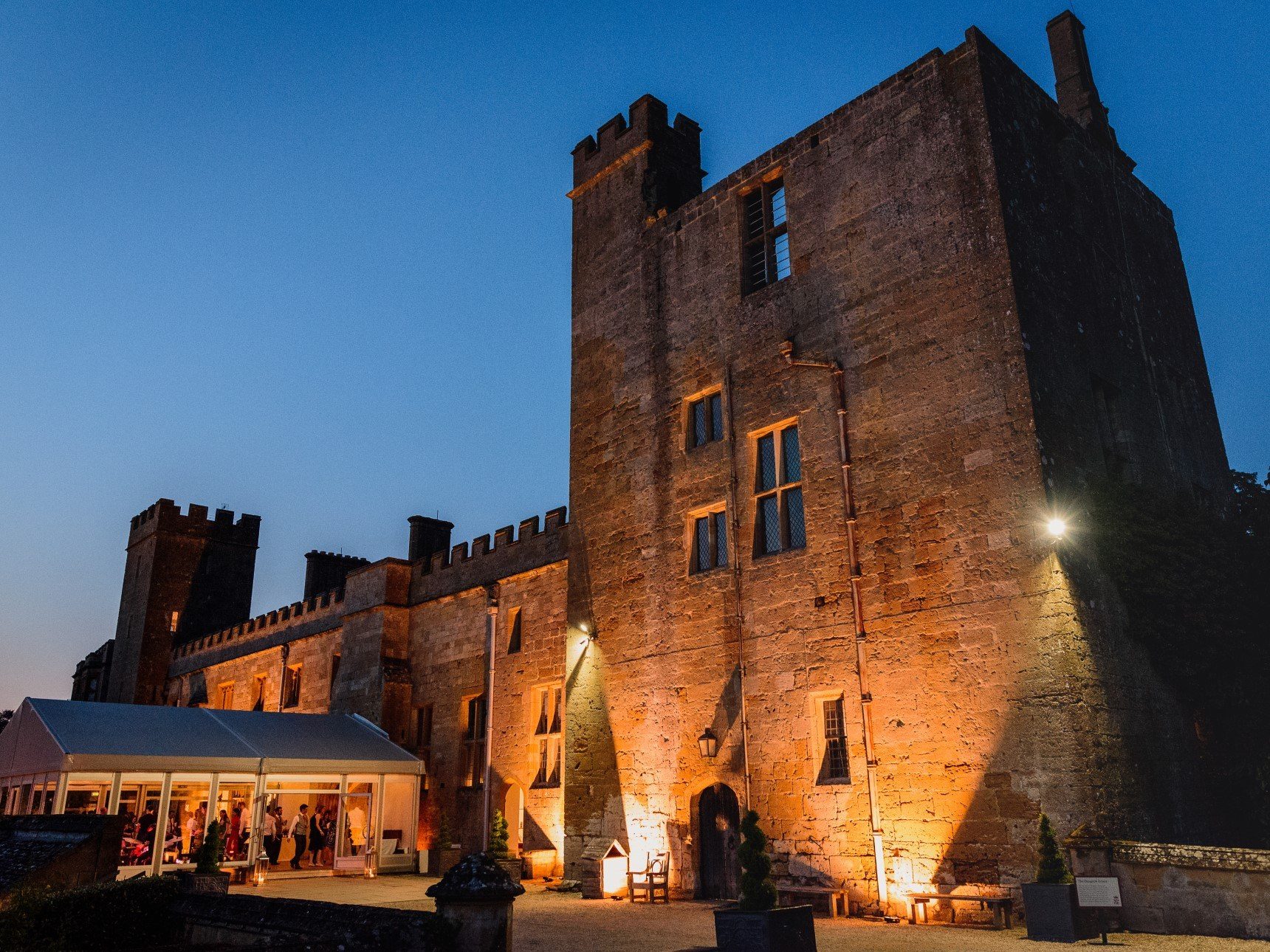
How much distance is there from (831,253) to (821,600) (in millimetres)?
5126

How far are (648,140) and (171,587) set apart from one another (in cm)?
2689

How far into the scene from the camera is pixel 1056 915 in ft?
30.8

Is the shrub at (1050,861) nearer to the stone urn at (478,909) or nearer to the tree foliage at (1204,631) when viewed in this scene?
the tree foliage at (1204,631)

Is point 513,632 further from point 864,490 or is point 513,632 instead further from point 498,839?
point 864,490

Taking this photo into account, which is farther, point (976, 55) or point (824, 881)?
point (976, 55)

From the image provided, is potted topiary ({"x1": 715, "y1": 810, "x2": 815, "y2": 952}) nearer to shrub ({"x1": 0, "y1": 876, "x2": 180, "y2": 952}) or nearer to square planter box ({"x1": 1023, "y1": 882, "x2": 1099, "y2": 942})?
square planter box ({"x1": 1023, "y1": 882, "x2": 1099, "y2": 942})

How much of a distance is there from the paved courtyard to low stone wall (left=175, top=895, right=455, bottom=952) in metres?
2.38

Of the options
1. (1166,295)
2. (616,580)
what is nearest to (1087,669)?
(616,580)

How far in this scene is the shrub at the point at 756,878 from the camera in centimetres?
802

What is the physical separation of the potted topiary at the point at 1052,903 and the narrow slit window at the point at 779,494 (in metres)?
5.18

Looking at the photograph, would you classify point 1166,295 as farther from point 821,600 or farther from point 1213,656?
point 821,600

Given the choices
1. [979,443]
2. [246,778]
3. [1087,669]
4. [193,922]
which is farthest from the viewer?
[246,778]

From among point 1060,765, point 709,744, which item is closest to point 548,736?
point 709,744

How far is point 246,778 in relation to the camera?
58.7 ft
